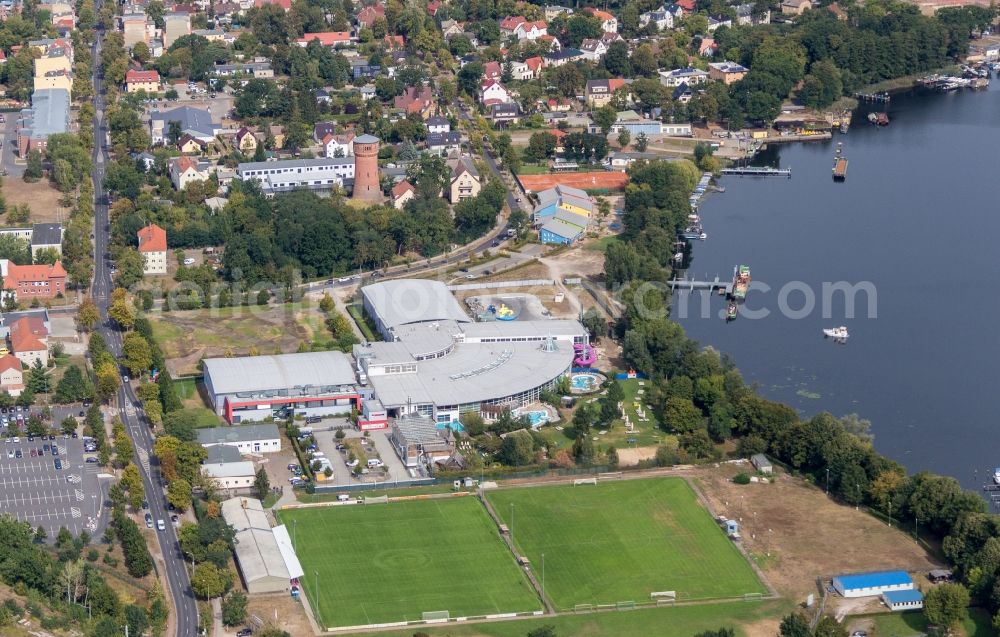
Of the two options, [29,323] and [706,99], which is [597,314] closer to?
[29,323]

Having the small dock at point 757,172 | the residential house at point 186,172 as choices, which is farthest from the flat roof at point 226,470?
the small dock at point 757,172

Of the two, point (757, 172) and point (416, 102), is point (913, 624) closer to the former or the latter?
point (757, 172)

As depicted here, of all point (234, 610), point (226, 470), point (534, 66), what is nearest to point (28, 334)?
point (226, 470)

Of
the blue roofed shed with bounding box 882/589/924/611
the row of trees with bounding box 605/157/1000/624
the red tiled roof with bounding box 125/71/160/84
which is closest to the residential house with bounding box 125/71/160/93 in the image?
the red tiled roof with bounding box 125/71/160/84

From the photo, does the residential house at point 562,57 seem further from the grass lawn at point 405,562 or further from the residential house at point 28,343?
the grass lawn at point 405,562


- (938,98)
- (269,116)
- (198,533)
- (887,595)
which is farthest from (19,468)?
(938,98)
